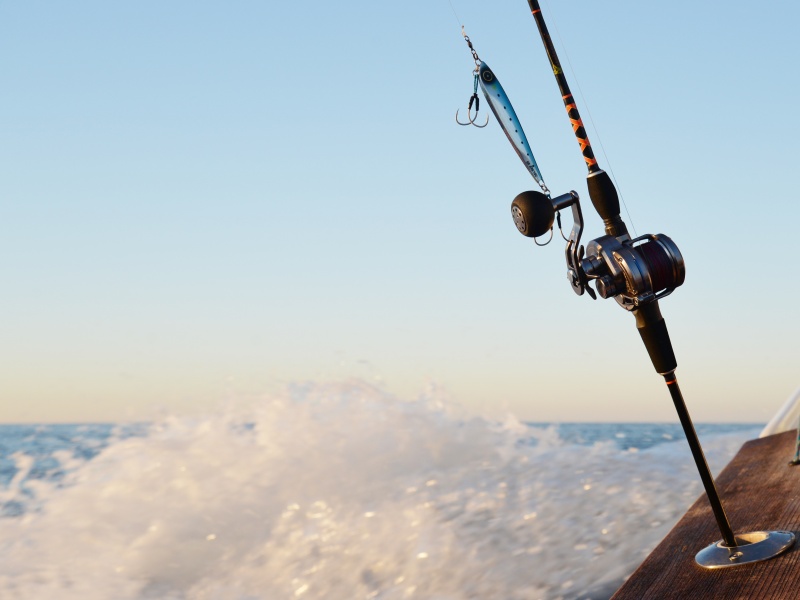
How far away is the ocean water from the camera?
347 cm

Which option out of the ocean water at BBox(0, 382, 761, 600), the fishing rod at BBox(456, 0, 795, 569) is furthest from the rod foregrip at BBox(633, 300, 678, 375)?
the ocean water at BBox(0, 382, 761, 600)

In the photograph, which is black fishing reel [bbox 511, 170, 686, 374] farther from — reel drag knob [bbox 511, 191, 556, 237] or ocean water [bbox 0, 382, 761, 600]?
ocean water [bbox 0, 382, 761, 600]

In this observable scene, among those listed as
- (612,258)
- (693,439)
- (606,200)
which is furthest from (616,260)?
(693,439)

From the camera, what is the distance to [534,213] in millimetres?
1808

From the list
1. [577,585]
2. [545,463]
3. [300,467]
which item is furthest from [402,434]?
[577,585]

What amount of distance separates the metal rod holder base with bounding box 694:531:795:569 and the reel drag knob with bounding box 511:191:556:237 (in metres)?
0.85

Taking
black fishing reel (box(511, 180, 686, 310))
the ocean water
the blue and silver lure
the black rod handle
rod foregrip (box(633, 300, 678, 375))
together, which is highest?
the blue and silver lure

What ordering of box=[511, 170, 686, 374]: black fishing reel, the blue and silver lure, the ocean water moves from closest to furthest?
box=[511, 170, 686, 374]: black fishing reel, the blue and silver lure, the ocean water

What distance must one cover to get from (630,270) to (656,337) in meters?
0.18

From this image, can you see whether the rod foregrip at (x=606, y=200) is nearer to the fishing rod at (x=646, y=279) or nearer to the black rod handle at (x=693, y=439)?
the fishing rod at (x=646, y=279)

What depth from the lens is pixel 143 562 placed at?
15.0 ft

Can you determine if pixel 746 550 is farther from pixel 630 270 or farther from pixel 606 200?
pixel 606 200

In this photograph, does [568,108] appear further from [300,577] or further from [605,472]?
[605,472]

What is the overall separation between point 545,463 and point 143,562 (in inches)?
101
